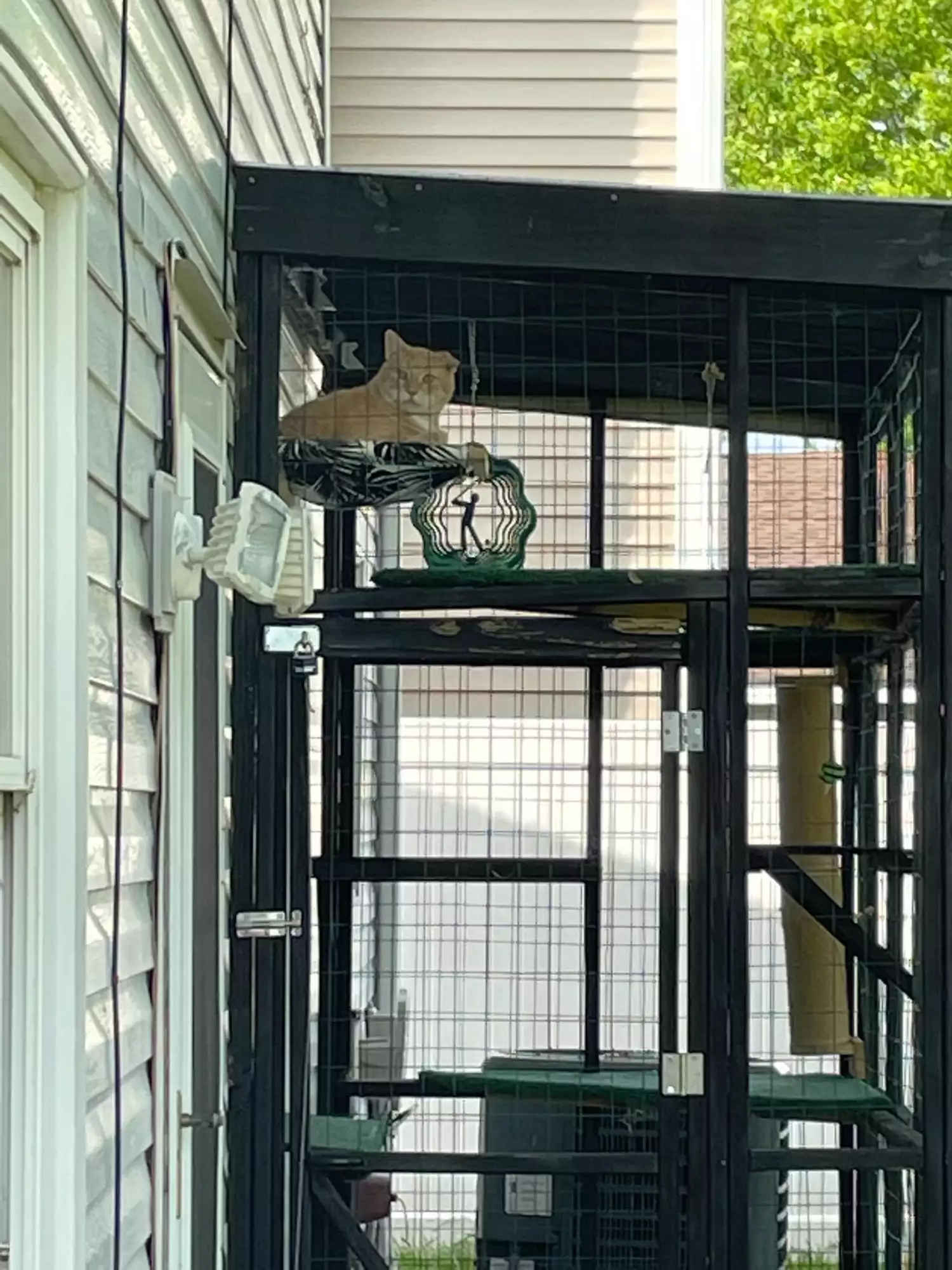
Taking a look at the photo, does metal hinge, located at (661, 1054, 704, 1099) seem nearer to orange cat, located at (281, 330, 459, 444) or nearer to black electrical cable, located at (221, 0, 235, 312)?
orange cat, located at (281, 330, 459, 444)

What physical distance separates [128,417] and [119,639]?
36 centimetres

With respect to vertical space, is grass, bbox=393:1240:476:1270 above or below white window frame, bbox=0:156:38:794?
below

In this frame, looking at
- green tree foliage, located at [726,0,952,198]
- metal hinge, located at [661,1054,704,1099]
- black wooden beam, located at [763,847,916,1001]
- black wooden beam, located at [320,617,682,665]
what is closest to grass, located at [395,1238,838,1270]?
black wooden beam, located at [763,847,916,1001]

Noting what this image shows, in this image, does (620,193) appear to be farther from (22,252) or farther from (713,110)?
(713,110)

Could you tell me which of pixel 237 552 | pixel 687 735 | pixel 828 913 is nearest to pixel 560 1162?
pixel 687 735

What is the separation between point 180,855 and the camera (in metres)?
2.59

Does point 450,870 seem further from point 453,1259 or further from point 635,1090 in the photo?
point 453,1259

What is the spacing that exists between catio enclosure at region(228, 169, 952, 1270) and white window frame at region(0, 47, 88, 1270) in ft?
3.86

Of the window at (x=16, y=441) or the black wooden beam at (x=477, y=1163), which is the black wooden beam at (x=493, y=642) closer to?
the black wooden beam at (x=477, y=1163)

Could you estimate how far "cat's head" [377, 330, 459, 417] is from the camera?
3.22 meters

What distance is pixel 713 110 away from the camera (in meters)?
5.24

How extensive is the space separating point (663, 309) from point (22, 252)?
6.18 feet

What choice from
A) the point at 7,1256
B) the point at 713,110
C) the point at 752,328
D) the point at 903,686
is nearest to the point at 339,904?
the point at 903,686

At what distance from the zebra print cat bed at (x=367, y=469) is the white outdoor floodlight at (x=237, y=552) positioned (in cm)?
75
